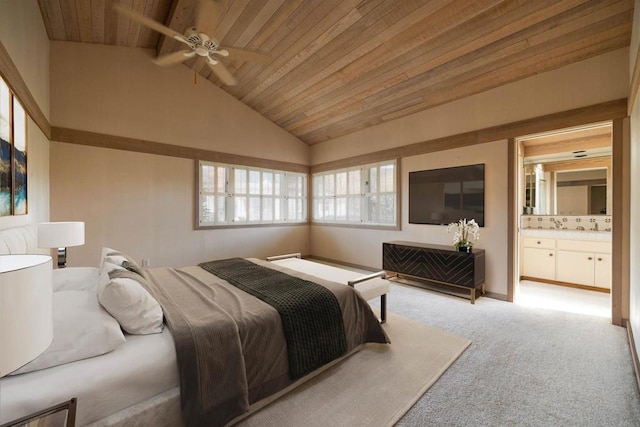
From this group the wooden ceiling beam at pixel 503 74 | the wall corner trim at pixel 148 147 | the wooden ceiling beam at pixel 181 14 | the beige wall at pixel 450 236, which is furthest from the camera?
the wall corner trim at pixel 148 147

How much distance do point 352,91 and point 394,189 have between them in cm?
190

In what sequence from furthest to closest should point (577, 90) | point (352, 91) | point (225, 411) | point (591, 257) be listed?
1. point (352, 91)
2. point (591, 257)
3. point (577, 90)
4. point (225, 411)

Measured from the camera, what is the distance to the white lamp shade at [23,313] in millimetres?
688

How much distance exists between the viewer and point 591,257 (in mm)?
4230

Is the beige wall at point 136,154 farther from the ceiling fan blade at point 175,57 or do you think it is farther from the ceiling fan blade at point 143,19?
the ceiling fan blade at point 143,19

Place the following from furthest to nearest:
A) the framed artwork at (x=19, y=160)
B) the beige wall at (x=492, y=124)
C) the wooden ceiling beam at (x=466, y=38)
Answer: the beige wall at (x=492, y=124) → the wooden ceiling beam at (x=466, y=38) → the framed artwork at (x=19, y=160)

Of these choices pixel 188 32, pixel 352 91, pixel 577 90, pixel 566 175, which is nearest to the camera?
pixel 188 32

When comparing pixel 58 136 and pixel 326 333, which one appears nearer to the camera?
pixel 326 333

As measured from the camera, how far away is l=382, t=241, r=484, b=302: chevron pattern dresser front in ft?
12.3

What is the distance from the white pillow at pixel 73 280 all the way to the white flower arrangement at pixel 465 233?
4166mm

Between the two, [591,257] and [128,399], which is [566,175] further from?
[128,399]

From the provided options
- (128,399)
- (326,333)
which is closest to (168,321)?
(128,399)

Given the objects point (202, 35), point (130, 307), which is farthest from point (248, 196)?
point (130, 307)

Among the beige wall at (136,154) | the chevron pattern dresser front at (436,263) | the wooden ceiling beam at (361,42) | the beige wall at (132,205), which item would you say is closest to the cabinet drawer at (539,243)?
the chevron pattern dresser front at (436,263)
